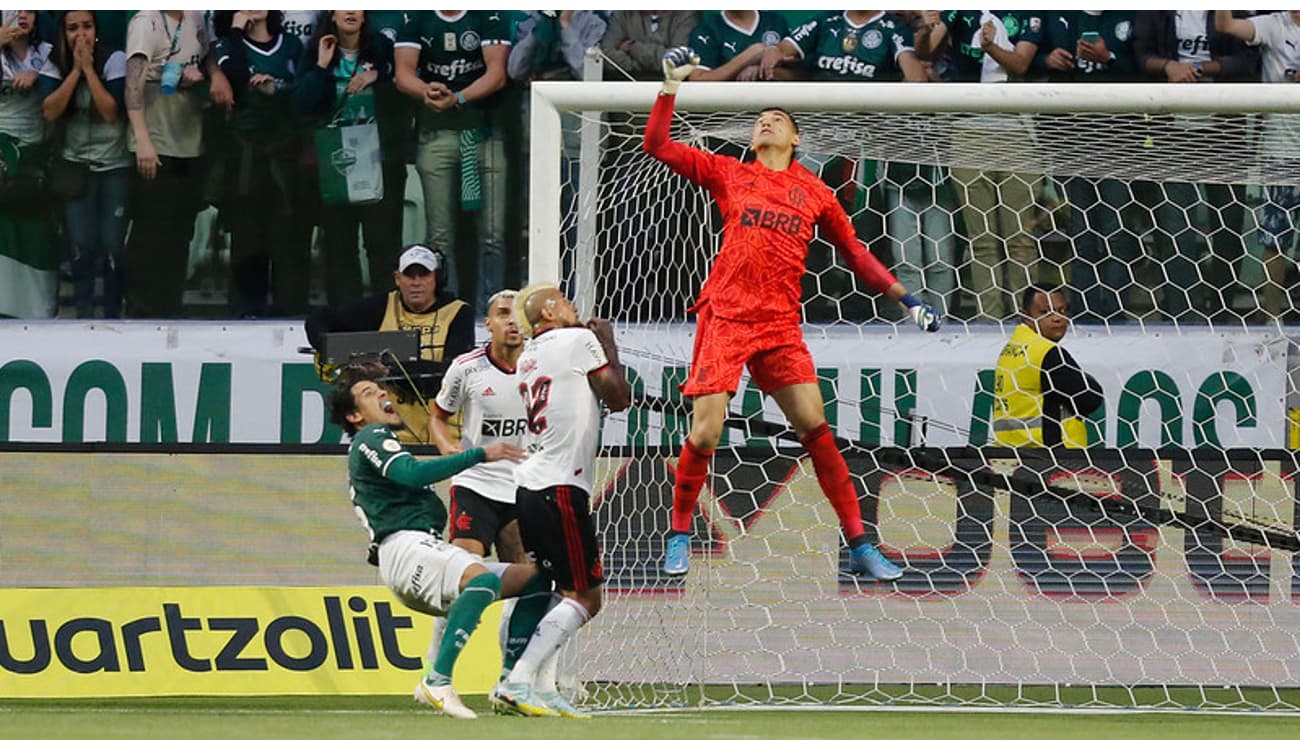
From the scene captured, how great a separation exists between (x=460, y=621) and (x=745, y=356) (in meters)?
1.33

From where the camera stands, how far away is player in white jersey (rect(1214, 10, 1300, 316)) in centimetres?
802

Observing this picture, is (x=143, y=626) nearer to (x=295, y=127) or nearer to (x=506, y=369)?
(x=506, y=369)

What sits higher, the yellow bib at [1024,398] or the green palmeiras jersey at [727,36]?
the green palmeiras jersey at [727,36]

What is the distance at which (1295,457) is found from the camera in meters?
8.06

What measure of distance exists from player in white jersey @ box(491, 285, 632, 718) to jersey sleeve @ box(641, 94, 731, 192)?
1.95 feet

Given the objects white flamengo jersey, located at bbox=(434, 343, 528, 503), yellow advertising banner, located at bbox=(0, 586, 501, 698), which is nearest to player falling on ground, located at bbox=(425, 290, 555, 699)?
white flamengo jersey, located at bbox=(434, 343, 528, 503)

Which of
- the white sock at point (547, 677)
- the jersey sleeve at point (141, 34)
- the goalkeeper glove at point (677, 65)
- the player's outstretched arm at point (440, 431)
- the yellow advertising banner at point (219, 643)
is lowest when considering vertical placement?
the yellow advertising banner at point (219, 643)

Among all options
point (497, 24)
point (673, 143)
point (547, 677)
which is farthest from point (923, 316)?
point (497, 24)

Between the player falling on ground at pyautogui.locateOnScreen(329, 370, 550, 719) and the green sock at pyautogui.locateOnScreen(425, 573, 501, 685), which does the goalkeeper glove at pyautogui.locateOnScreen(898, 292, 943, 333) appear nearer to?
the player falling on ground at pyautogui.locateOnScreen(329, 370, 550, 719)

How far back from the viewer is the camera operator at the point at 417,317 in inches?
342

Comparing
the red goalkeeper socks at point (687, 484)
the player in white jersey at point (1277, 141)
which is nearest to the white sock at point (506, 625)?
the red goalkeeper socks at point (687, 484)

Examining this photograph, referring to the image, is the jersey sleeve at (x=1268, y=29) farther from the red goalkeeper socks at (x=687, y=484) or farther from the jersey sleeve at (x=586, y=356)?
the jersey sleeve at (x=586, y=356)

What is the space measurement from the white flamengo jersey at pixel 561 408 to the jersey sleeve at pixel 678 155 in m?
0.66

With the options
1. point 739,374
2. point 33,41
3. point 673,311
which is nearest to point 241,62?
point 33,41
